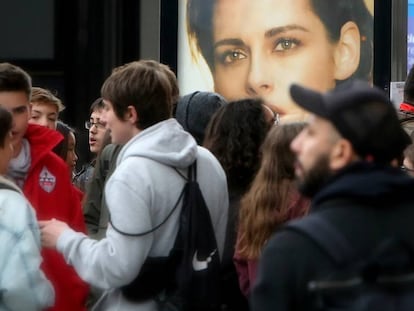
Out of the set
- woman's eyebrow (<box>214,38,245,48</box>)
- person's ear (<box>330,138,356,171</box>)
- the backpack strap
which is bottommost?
the backpack strap

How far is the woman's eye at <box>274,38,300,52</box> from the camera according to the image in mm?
8617

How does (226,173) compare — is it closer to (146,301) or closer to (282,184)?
(282,184)

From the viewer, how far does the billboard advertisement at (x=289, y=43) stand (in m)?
8.60

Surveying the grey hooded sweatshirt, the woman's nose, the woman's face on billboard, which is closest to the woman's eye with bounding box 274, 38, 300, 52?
the woman's face on billboard

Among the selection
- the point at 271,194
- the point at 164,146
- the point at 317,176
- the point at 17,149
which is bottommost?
the point at 271,194

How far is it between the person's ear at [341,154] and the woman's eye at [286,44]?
5.71m

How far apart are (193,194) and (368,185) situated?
5.29ft

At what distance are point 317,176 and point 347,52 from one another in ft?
18.8

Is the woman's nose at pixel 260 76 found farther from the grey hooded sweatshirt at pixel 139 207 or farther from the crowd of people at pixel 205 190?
the grey hooded sweatshirt at pixel 139 207

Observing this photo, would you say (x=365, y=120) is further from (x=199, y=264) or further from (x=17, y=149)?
(x=17, y=149)

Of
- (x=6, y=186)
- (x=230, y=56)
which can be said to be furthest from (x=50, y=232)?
(x=230, y=56)

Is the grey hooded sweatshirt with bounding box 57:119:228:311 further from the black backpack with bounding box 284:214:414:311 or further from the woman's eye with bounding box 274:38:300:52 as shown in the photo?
the woman's eye with bounding box 274:38:300:52

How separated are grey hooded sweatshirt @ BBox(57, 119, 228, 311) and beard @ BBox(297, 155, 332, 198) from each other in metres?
1.33

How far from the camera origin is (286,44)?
8633mm
